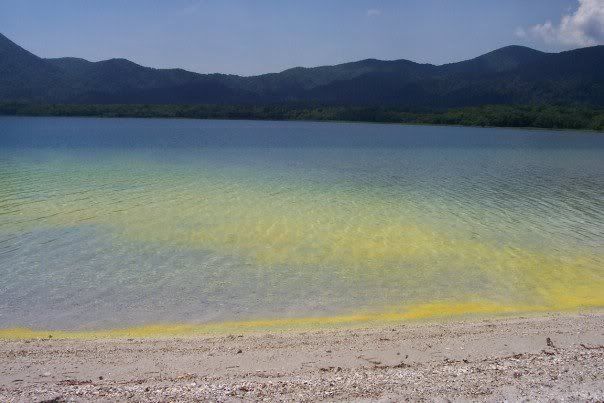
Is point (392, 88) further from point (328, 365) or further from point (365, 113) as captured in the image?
point (328, 365)

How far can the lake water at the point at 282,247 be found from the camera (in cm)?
820

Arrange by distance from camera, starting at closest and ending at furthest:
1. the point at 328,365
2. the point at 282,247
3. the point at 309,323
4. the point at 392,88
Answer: the point at 328,365 → the point at 309,323 → the point at 282,247 → the point at 392,88

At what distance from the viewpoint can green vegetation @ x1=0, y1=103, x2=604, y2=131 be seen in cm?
10212

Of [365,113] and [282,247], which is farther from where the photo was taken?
[365,113]

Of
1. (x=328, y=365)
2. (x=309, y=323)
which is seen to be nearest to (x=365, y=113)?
(x=309, y=323)

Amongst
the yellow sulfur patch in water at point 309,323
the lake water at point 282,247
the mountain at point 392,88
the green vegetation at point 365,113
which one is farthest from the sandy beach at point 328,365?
the mountain at point 392,88

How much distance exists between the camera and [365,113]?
13275cm

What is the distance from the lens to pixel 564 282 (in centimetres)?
959

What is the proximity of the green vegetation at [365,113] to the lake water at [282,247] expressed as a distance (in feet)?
286

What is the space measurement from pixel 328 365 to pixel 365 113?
130 meters

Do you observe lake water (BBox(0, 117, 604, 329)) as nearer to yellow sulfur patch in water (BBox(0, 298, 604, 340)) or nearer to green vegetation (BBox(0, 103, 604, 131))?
yellow sulfur patch in water (BBox(0, 298, 604, 340))

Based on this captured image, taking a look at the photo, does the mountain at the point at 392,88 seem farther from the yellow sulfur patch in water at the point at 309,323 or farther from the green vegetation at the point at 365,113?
the yellow sulfur patch in water at the point at 309,323

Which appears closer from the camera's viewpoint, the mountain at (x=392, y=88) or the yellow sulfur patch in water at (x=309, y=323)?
the yellow sulfur patch in water at (x=309, y=323)

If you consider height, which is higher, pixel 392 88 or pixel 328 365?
pixel 392 88
